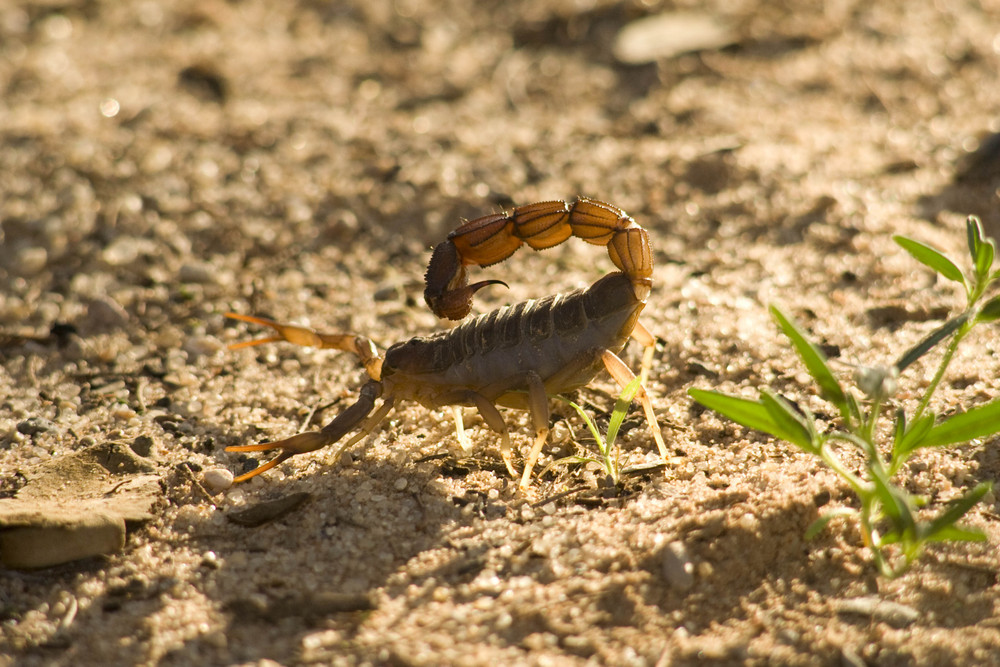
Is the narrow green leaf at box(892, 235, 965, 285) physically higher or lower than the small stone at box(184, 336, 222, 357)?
higher

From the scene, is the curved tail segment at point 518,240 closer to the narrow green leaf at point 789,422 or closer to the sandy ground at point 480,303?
the sandy ground at point 480,303

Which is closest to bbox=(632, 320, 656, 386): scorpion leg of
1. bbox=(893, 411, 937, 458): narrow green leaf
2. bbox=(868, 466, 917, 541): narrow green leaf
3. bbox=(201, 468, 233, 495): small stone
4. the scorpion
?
the scorpion

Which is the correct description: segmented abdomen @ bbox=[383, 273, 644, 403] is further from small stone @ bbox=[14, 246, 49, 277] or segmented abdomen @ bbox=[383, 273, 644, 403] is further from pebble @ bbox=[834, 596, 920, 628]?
small stone @ bbox=[14, 246, 49, 277]

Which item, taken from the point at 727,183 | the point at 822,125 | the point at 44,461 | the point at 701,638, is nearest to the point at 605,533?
the point at 701,638

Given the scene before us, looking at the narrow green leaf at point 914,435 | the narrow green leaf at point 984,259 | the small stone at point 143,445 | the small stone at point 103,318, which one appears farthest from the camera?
the small stone at point 103,318

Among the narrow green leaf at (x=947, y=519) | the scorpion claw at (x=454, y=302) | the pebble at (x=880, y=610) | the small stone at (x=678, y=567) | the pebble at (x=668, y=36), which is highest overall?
the pebble at (x=668, y=36)

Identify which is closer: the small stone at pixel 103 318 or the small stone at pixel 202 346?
A: the small stone at pixel 202 346

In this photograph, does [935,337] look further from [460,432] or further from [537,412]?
[460,432]

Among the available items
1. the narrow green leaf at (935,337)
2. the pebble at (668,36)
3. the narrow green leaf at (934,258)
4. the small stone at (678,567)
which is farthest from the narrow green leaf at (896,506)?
the pebble at (668,36)
